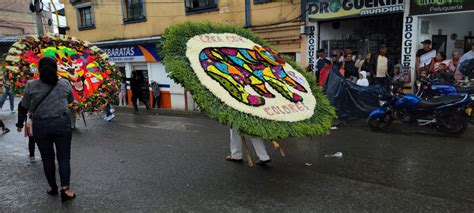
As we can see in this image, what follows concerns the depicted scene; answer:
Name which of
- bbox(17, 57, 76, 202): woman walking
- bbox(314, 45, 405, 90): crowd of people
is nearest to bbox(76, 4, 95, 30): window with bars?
bbox(314, 45, 405, 90): crowd of people

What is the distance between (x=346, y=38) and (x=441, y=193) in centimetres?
876

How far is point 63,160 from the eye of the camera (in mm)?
4430

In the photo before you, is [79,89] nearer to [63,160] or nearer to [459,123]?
[63,160]

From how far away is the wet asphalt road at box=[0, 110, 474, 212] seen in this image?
423 centimetres

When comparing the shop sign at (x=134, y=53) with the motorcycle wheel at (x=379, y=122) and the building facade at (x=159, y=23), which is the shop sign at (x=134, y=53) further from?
the motorcycle wheel at (x=379, y=122)

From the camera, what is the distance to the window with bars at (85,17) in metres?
19.2

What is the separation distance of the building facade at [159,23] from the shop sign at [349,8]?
0.54 m

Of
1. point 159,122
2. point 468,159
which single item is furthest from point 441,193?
point 159,122

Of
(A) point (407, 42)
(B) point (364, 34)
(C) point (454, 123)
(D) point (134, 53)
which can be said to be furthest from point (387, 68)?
(D) point (134, 53)

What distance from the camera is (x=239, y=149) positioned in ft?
19.3

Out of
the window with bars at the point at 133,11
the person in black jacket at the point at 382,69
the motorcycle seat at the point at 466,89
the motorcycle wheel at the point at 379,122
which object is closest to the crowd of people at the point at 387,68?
the person in black jacket at the point at 382,69

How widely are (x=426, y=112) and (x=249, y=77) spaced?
4711 mm

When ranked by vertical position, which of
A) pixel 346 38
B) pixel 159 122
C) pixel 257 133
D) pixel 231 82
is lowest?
pixel 159 122

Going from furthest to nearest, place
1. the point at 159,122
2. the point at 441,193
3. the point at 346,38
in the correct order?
the point at 346,38, the point at 159,122, the point at 441,193
